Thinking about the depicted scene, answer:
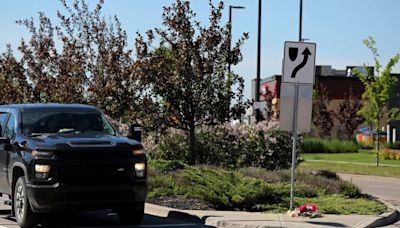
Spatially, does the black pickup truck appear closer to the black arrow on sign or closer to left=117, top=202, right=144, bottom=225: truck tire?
left=117, top=202, right=144, bottom=225: truck tire

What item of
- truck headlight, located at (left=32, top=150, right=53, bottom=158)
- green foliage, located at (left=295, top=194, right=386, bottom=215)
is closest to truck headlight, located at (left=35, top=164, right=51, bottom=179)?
truck headlight, located at (left=32, top=150, right=53, bottom=158)

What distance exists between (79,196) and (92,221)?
5.64 feet

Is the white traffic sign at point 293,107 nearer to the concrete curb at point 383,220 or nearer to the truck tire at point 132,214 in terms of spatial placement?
the concrete curb at point 383,220

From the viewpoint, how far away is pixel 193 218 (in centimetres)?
1308

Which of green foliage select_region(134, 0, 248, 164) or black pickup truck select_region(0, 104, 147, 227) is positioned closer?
black pickup truck select_region(0, 104, 147, 227)

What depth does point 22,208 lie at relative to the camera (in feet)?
38.3

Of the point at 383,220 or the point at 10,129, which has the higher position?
the point at 10,129

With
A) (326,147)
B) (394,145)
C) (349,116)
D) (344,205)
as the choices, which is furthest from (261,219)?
(349,116)

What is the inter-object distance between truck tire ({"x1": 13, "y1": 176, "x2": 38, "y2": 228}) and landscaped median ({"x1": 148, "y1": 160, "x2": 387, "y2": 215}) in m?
3.34

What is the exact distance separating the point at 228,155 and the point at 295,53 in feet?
30.8

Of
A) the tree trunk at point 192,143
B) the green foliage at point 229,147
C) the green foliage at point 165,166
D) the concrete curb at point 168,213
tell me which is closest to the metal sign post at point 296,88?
the concrete curb at point 168,213

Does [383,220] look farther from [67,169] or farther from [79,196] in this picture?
[67,169]

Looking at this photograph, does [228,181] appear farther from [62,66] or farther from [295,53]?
[62,66]

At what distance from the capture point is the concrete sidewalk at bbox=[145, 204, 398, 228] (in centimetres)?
1218
